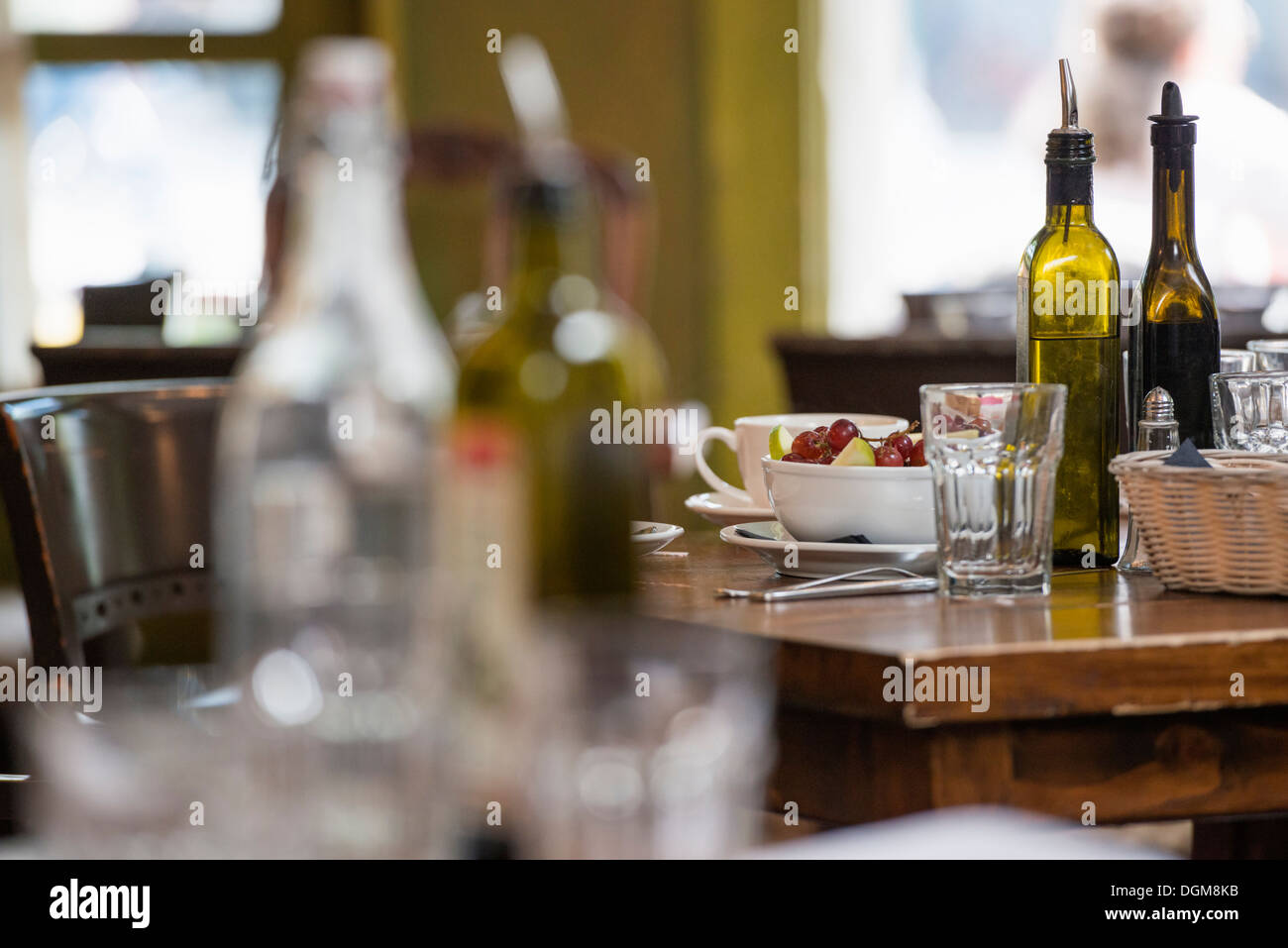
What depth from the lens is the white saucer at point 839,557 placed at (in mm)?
1284

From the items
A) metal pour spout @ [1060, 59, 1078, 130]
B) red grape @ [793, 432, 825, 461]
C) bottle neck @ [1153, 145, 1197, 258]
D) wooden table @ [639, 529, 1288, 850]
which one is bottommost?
wooden table @ [639, 529, 1288, 850]

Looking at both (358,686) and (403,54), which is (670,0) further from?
(358,686)

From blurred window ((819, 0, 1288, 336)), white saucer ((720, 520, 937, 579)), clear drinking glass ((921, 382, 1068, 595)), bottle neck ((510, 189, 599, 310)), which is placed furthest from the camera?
blurred window ((819, 0, 1288, 336))

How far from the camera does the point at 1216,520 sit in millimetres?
1200

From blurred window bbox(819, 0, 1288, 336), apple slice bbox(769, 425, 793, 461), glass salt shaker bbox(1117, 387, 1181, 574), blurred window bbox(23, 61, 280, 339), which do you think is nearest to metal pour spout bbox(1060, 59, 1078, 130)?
glass salt shaker bbox(1117, 387, 1181, 574)

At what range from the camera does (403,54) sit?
5469 millimetres

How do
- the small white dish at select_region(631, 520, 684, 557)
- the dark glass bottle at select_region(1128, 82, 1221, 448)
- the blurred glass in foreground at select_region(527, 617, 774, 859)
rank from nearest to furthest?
the blurred glass in foreground at select_region(527, 617, 774, 859) → the dark glass bottle at select_region(1128, 82, 1221, 448) → the small white dish at select_region(631, 520, 684, 557)

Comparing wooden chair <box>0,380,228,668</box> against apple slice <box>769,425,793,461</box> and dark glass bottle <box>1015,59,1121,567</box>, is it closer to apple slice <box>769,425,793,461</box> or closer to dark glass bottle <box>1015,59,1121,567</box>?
apple slice <box>769,425,793,461</box>

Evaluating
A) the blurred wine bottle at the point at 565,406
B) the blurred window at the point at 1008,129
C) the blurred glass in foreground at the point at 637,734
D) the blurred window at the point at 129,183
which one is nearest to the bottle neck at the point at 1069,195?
the blurred wine bottle at the point at 565,406

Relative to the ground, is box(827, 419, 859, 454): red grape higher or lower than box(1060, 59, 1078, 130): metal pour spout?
lower

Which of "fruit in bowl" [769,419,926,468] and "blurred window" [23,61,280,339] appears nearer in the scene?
"fruit in bowl" [769,419,926,468]

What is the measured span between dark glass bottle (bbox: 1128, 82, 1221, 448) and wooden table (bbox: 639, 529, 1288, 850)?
1.07ft

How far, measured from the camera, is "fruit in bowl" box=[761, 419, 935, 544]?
129cm
